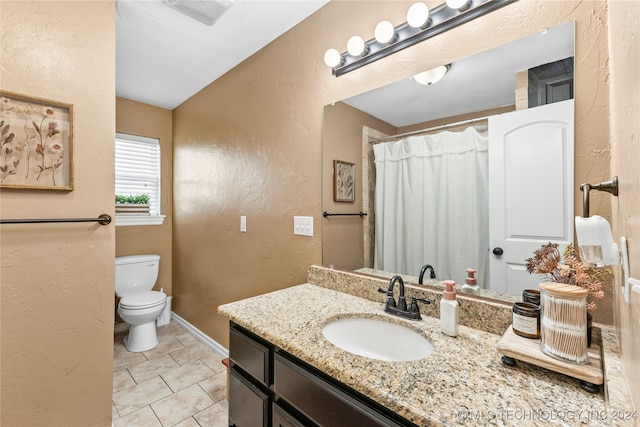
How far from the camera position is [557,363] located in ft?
2.20

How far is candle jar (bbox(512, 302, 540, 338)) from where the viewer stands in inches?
30.1

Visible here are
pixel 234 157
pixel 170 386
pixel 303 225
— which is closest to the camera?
pixel 303 225

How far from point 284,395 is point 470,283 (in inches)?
30.7

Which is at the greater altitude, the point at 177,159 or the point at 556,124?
the point at 177,159

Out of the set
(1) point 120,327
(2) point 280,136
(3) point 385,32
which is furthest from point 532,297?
(1) point 120,327

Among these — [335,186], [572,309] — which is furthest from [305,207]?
[572,309]

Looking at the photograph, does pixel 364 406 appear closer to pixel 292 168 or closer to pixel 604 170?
pixel 604 170

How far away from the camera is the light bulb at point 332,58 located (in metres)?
1.42

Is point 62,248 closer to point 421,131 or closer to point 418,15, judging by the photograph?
point 421,131

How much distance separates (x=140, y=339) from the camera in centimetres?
244

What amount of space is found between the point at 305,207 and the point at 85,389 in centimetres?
152

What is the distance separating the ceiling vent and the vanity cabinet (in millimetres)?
1639

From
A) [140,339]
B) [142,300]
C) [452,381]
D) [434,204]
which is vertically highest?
[434,204]

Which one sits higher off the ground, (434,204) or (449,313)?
(434,204)
